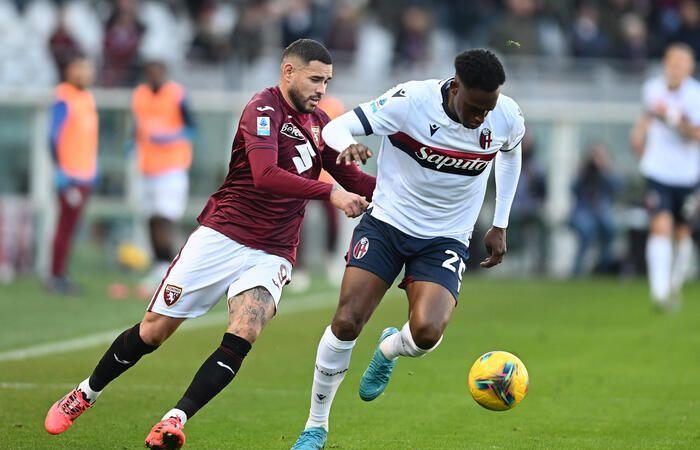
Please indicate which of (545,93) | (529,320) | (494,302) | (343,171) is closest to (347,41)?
(545,93)

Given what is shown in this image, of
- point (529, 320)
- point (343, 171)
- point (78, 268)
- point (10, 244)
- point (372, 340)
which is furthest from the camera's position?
point (78, 268)

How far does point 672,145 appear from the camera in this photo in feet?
50.2

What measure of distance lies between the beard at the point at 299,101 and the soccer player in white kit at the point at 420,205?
0.30 metres

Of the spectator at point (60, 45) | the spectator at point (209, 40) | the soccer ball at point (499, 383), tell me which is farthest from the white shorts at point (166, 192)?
the soccer ball at point (499, 383)

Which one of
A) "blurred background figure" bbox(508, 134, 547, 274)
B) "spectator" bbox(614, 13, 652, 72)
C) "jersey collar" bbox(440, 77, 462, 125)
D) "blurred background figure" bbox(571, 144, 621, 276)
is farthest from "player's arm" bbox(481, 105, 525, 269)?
"spectator" bbox(614, 13, 652, 72)

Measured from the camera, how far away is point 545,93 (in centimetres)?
2342

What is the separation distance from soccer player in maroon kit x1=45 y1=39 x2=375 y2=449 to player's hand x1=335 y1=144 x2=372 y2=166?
12.1 inches

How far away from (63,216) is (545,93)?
10106mm

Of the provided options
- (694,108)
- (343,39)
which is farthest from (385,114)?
(343,39)

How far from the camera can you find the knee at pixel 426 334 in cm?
718

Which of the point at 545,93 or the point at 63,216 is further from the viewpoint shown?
the point at 545,93

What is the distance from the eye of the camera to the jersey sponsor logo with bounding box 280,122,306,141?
23.9ft

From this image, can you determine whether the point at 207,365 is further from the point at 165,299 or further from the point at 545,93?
the point at 545,93

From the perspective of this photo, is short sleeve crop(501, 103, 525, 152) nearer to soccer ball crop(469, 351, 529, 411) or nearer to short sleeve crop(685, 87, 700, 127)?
soccer ball crop(469, 351, 529, 411)
